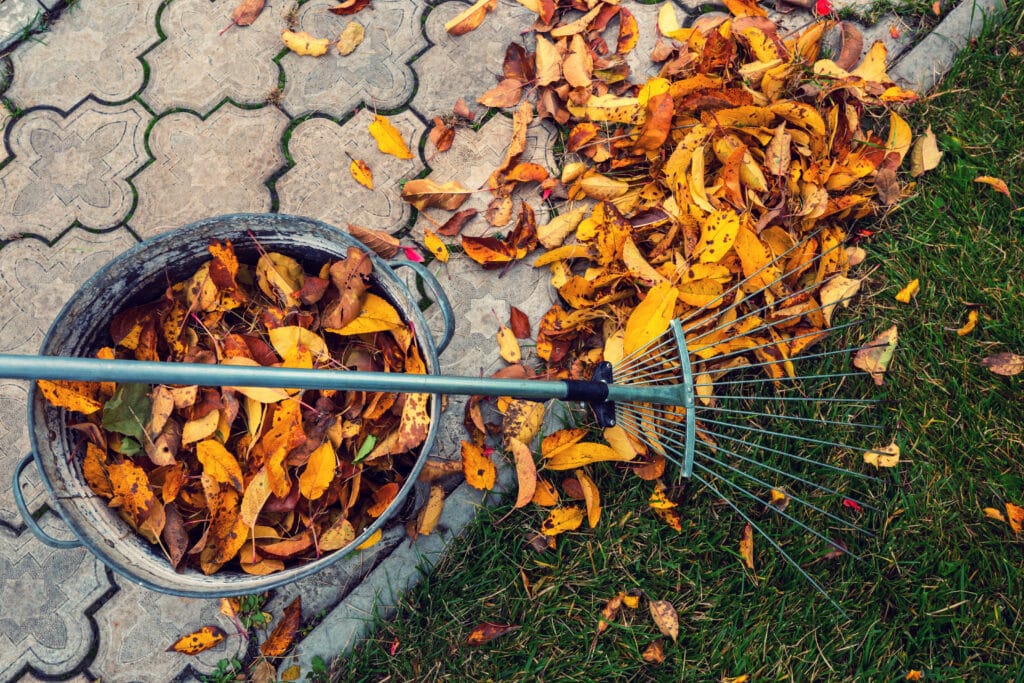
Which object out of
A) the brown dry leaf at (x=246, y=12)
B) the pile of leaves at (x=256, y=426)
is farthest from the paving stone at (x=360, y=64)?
the pile of leaves at (x=256, y=426)

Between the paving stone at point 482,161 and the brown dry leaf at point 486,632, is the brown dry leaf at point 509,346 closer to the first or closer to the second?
the paving stone at point 482,161

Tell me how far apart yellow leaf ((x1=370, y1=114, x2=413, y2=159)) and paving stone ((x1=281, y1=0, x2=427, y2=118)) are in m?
0.09

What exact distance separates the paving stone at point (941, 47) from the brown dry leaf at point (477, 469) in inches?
69.2

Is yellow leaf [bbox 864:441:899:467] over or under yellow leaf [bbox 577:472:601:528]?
under

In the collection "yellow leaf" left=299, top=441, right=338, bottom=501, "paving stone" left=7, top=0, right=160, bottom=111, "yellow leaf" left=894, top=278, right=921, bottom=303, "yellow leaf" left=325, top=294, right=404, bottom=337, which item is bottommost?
"yellow leaf" left=894, top=278, right=921, bottom=303

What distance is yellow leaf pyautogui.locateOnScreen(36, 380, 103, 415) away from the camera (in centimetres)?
153

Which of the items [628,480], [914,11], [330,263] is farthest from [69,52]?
[914,11]

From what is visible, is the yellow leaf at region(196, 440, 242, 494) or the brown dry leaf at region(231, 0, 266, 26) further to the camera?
the brown dry leaf at region(231, 0, 266, 26)

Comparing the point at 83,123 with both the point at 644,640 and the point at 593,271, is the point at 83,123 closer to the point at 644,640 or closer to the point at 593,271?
the point at 593,271

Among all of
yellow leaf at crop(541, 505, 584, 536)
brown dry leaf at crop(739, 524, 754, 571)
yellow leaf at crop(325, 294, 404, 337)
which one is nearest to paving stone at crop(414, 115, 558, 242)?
yellow leaf at crop(325, 294, 404, 337)

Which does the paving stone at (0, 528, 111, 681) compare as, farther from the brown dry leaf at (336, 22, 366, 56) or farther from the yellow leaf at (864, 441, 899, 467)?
the yellow leaf at (864, 441, 899, 467)

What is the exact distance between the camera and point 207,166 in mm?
2178

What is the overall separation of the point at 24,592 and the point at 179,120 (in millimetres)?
1457

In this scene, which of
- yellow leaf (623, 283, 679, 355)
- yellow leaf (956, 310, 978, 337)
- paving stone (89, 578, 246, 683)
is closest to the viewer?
yellow leaf (623, 283, 679, 355)
